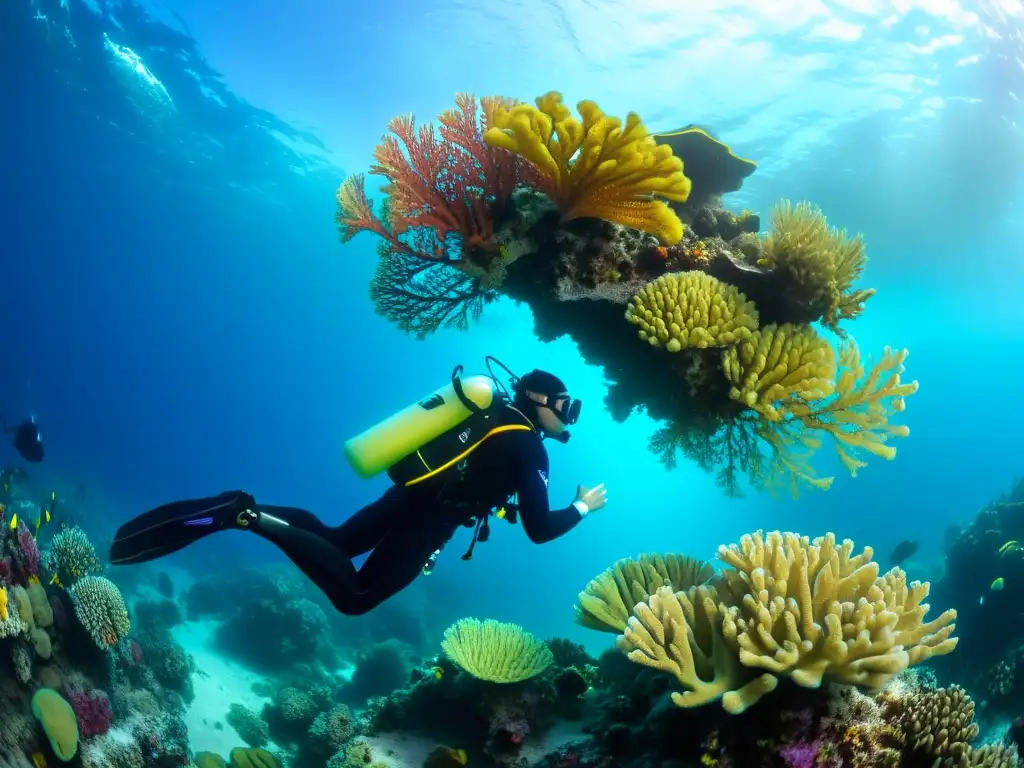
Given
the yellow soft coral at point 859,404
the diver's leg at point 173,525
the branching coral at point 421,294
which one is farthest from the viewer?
the branching coral at point 421,294

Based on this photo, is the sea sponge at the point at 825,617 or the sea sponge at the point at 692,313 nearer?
the sea sponge at the point at 825,617

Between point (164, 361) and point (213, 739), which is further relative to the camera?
point (164, 361)

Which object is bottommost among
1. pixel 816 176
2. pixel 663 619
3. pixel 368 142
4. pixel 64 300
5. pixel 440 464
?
pixel 663 619

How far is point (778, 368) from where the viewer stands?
4543 millimetres

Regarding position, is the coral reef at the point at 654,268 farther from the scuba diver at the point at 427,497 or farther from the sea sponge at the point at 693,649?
the sea sponge at the point at 693,649

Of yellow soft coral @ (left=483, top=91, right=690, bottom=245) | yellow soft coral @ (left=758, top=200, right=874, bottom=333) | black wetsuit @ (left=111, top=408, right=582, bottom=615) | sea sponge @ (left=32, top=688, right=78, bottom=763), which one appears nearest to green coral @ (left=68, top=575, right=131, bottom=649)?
sea sponge @ (left=32, top=688, right=78, bottom=763)

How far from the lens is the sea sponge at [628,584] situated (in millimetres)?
4426

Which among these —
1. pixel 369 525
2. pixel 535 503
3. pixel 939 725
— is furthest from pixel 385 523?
pixel 939 725

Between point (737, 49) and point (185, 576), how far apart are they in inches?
1313

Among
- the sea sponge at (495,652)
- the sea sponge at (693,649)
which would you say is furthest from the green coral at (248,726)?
the sea sponge at (693,649)

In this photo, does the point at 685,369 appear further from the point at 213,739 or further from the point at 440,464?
the point at 213,739

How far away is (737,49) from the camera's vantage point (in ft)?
51.3

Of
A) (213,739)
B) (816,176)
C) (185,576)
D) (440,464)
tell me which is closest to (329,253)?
(185,576)

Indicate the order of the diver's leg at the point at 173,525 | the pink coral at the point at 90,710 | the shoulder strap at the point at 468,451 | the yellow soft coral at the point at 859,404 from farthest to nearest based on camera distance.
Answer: the pink coral at the point at 90,710 → the shoulder strap at the point at 468,451 → the yellow soft coral at the point at 859,404 → the diver's leg at the point at 173,525
